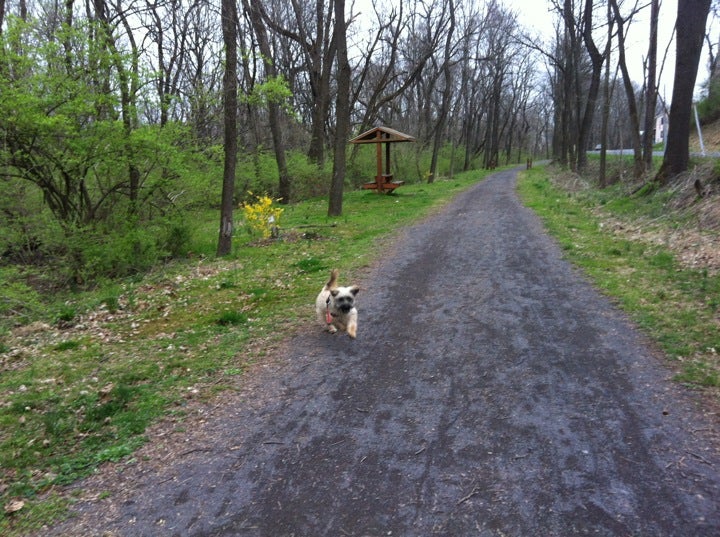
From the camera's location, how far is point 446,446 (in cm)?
377

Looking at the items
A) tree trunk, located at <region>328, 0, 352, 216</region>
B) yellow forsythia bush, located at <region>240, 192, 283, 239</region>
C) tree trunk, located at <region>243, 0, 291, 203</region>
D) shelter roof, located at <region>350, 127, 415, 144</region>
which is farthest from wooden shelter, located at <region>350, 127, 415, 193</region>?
yellow forsythia bush, located at <region>240, 192, 283, 239</region>

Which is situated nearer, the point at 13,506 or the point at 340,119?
the point at 13,506

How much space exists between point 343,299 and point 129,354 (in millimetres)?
2805

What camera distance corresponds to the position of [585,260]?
8.91m

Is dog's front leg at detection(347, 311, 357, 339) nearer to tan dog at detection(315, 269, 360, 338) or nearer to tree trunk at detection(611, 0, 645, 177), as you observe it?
tan dog at detection(315, 269, 360, 338)

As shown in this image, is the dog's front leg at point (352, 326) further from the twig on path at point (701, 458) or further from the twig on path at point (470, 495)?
the twig on path at point (701, 458)

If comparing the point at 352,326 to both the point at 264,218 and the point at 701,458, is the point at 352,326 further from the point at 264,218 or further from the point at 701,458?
the point at 264,218

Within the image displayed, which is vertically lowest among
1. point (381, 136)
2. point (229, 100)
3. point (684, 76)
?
point (229, 100)

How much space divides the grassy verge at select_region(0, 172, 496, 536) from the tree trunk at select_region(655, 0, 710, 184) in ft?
27.3

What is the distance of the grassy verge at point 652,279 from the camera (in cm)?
507

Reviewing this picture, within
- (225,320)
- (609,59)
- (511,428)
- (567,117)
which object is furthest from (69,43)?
(567,117)

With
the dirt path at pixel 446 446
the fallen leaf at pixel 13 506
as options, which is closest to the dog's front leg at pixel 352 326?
the dirt path at pixel 446 446

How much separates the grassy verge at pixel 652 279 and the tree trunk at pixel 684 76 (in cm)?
124

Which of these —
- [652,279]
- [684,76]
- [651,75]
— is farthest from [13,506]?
[651,75]
